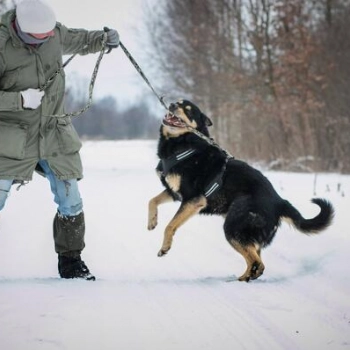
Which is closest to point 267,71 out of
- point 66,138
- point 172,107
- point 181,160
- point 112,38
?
point 172,107

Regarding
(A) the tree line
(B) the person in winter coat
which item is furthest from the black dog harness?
(A) the tree line

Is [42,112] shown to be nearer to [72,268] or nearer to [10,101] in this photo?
[10,101]

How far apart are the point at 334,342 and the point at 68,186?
87.7 inches

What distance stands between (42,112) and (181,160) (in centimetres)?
160

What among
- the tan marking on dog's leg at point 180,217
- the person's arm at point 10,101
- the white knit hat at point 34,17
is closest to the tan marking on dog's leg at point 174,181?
the tan marking on dog's leg at point 180,217

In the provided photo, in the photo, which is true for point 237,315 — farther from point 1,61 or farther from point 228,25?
point 228,25

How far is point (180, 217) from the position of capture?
450 cm

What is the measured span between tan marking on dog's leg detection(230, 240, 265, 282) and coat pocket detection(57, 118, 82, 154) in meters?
1.67

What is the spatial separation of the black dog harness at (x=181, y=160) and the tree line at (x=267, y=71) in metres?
8.38

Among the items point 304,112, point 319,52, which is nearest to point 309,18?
point 319,52

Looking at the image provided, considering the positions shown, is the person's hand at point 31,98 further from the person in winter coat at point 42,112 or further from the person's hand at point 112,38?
the person's hand at point 112,38

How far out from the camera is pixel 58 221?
12.6 ft

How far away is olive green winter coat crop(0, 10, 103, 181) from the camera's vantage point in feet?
11.0

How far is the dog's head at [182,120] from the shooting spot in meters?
4.99
